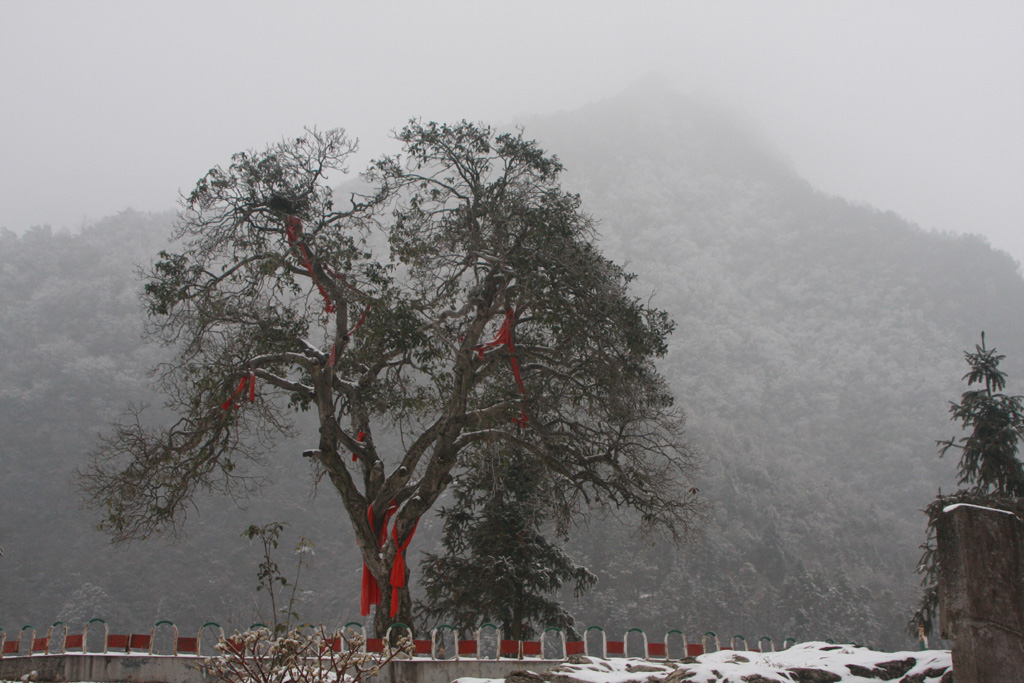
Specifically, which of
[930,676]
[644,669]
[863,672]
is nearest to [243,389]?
[644,669]

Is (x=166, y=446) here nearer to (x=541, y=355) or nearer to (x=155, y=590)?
(x=541, y=355)

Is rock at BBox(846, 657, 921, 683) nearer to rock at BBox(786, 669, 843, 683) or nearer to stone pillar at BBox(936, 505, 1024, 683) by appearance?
rock at BBox(786, 669, 843, 683)

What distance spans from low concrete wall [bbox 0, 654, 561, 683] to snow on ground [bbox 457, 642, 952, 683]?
186cm

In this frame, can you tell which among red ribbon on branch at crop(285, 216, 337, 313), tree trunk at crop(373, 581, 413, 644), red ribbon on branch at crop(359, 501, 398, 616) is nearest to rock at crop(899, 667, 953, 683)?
tree trunk at crop(373, 581, 413, 644)

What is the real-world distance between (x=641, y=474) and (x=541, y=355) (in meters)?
2.44

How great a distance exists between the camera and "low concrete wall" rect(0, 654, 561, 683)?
8805mm

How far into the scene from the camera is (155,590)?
42.5 m

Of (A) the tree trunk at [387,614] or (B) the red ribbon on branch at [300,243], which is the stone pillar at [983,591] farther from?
(B) the red ribbon on branch at [300,243]

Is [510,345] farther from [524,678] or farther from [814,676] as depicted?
[814,676]

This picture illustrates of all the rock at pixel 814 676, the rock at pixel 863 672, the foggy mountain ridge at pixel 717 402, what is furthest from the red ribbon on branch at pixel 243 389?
the foggy mountain ridge at pixel 717 402

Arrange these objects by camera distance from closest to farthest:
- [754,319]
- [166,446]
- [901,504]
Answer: [166,446]
[901,504]
[754,319]

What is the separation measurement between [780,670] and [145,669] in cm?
708

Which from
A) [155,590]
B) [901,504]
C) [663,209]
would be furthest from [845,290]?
[155,590]

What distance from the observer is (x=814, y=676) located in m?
6.68
